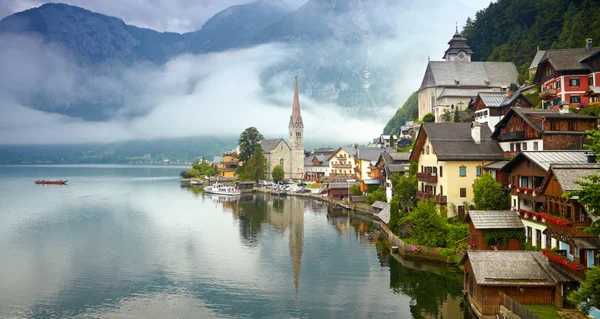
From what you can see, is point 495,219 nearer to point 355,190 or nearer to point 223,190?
point 355,190

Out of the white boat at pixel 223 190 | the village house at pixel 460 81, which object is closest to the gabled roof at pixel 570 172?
the village house at pixel 460 81

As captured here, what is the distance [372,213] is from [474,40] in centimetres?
6144

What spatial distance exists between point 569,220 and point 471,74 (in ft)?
220

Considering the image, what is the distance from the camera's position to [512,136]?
123 ft

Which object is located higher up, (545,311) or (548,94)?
(548,94)

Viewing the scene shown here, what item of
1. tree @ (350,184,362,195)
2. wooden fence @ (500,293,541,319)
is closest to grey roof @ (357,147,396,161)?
tree @ (350,184,362,195)

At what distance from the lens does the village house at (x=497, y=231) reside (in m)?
29.9

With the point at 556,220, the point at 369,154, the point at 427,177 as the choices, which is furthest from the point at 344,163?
the point at 556,220

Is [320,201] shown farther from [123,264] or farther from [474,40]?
[474,40]

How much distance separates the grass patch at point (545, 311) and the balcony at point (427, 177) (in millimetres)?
19397

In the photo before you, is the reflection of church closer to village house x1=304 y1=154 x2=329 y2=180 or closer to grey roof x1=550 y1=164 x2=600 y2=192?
grey roof x1=550 y1=164 x2=600 y2=192

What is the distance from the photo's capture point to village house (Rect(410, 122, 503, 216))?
3888 centimetres

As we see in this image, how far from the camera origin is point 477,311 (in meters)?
24.0

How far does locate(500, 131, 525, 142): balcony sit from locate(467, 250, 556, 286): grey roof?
14.5 meters
